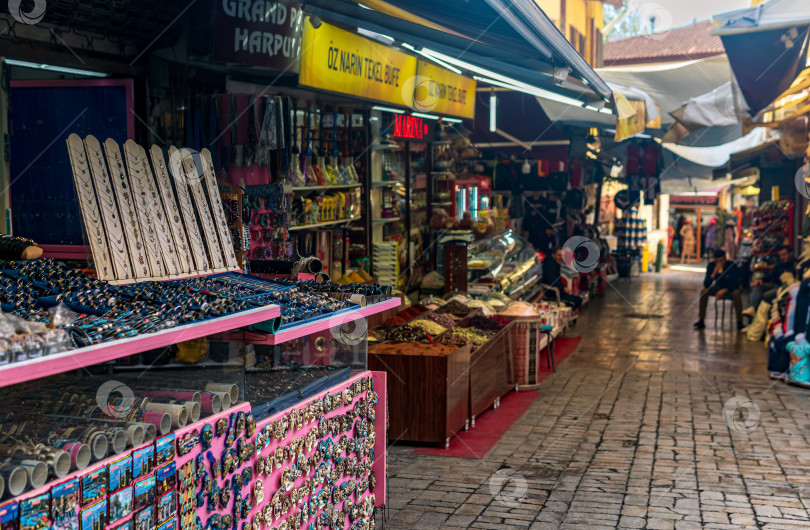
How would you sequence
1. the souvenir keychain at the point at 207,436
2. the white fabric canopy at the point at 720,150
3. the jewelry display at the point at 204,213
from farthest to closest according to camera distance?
the white fabric canopy at the point at 720,150, the jewelry display at the point at 204,213, the souvenir keychain at the point at 207,436

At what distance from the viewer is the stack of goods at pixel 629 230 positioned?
24.6 meters

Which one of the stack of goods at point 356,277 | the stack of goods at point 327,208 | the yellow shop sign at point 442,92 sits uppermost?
the yellow shop sign at point 442,92

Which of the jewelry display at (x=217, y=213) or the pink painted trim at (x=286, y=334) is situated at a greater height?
the jewelry display at (x=217, y=213)

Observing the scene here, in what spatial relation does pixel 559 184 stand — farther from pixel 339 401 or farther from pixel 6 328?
pixel 6 328

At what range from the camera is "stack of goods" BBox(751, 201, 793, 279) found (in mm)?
15781

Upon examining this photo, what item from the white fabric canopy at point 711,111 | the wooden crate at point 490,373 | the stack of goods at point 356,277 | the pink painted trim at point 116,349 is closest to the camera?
the pink painted trim at point 116,349

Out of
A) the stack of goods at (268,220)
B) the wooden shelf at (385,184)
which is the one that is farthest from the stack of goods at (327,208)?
the stack of goods at (268,220)

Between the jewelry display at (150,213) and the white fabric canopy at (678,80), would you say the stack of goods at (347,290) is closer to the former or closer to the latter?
the jewelry display at (150,213)

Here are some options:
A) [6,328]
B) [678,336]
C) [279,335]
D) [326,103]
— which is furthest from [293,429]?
[678,336]

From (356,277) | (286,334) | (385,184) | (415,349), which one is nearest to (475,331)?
(356,277)

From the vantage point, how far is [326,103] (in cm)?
911

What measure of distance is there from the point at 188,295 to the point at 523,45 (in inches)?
124

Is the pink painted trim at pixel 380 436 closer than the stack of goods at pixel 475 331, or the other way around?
the pink painted trim at pixel 380 436

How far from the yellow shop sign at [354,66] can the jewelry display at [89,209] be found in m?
3.36
